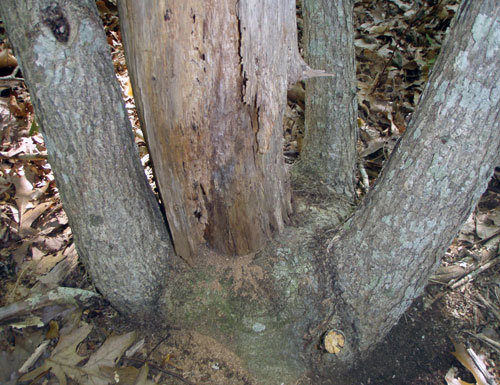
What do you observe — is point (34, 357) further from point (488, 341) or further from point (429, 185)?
point (488, 341)

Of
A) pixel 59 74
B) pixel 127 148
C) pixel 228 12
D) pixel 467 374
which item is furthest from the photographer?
pixel 467 374

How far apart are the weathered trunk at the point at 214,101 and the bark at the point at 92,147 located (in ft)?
0.41

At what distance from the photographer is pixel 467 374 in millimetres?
2014

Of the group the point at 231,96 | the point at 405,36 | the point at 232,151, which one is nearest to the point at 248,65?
the point at 231,96

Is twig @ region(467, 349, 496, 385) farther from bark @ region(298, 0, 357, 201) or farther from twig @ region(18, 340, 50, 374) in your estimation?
twig @ region(18, 340, 50, 374)

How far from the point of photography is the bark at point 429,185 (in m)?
1.35

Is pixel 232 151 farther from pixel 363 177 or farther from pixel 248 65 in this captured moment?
pixel 363 177

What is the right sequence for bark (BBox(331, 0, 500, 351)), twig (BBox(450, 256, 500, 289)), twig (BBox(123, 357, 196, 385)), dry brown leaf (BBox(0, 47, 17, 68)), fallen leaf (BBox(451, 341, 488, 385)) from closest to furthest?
1. bark (BBox(331, 0, 500, 351))
2. twig (BBox(123, 357, 196, 385))
3. fallen leaf (BBox(451, 341, 488, 385))
4. twig (BBox(450, 256, 500, 289))
5. dry brown leaf (BBox(0, 47, 17, 68))

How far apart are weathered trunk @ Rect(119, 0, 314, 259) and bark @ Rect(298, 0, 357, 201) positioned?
0.65 m

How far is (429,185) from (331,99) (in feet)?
3.15

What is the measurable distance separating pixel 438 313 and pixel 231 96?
5.46ft

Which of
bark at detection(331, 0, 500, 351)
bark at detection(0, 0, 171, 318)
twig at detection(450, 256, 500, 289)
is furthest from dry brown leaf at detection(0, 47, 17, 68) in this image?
twig at detection(450, 256, 500, 289)

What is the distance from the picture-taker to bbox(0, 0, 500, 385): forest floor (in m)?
1.88

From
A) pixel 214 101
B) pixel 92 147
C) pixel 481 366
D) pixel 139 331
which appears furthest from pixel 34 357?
pixel 481 366
